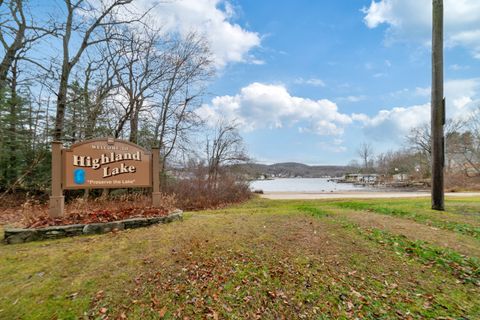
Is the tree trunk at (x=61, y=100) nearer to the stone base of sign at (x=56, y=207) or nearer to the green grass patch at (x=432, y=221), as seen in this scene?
the stone base of sign at (x=56, y=207)

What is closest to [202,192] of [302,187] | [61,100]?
[61,100]

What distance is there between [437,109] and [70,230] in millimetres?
9958

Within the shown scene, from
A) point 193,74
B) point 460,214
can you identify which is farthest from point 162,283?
point 193,74

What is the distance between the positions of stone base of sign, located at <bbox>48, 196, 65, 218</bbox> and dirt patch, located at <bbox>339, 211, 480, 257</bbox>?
6530 millimetres

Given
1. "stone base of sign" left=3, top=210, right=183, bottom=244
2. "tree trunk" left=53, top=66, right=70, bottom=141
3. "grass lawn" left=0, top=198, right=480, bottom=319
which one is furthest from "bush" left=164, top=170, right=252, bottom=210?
"grass lawn" left=0, top=198, right=480, bottom=319

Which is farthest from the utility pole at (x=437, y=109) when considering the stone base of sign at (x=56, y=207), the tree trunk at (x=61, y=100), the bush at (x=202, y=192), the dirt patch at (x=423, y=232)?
the tree trunk at (x=61, y=100)

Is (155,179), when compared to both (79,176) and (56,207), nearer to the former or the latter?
(79,176)

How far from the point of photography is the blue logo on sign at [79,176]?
4934 mm

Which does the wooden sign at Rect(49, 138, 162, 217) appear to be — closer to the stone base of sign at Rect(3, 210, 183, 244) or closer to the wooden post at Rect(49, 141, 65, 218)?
the wooden post at Rect(49, 141, 65, 218)

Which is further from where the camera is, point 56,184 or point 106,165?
point 106,165

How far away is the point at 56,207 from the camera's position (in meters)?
4.67

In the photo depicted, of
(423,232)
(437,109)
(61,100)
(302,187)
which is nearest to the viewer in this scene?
(423,232)

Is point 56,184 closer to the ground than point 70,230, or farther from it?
farther from it

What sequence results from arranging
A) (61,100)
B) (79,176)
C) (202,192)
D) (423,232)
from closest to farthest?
(423,232), (79,176), (61,100), (202,192)
